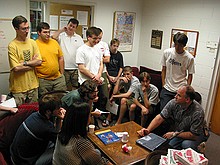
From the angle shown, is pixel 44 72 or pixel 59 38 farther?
pixel 59 38

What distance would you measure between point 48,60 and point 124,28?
6.85 ft

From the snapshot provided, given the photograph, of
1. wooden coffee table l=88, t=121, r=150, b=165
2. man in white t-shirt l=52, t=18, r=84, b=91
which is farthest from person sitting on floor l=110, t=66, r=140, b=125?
wooden coffee table l=88, t=121, r=150, b=165

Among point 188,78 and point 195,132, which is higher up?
point 188,78

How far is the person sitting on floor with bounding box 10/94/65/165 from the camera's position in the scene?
6.53 feet

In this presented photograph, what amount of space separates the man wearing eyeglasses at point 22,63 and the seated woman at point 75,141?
4.75 ft

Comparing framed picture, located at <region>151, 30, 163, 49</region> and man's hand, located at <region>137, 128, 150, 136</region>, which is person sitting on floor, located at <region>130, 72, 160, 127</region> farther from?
framed picture, located at <region>151, 30, 163, 49</region>

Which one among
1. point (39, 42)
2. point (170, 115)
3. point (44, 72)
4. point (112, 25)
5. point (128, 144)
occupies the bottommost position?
point (128, 144)

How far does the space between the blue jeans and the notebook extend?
19cm

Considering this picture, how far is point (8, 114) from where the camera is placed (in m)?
2.35

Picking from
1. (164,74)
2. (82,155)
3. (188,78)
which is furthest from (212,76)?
(82,155)

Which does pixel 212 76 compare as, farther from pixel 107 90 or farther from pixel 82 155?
pixel 82 155

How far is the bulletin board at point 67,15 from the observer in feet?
12.8

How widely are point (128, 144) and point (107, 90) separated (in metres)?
1.54

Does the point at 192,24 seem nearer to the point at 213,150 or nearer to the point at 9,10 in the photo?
the point at 213,150
